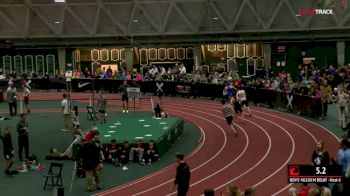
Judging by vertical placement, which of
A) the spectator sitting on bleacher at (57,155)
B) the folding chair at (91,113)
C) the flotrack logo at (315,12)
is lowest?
the spectator sitting on bleacher at (57,155)

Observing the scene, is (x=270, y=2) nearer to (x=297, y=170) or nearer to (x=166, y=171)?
(x=166, y=171)

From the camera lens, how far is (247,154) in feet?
71.3

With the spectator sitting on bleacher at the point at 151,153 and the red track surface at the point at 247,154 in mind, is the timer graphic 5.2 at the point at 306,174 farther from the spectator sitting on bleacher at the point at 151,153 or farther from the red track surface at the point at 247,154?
the spectator sitting on bleacher at the point at 151,153

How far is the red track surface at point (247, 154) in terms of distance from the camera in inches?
695

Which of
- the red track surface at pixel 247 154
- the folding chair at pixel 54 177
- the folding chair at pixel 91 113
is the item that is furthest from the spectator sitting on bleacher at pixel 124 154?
the folding chair at pixel 91 113

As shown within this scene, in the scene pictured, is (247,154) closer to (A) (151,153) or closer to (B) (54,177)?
(A) (151,153)

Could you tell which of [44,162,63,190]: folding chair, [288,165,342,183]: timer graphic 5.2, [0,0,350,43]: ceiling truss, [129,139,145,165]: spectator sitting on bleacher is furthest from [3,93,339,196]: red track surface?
[0,0,350,43]: ceiling truss

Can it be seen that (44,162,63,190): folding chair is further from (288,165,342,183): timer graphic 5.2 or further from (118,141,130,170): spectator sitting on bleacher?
(288,165,342,183): timer graphic 5.2

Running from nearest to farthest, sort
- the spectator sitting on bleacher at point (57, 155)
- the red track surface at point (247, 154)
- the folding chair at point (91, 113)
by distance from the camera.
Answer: the red track surface at point (247, 154) → the spectator sitting on bleacher at point (57, 155) → the folding chair at point (91, 113)

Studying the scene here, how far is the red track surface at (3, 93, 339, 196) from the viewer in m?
17.6

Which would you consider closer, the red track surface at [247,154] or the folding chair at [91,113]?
the red track surface at [247,154]

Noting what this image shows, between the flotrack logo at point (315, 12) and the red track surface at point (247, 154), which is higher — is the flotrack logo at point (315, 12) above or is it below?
above

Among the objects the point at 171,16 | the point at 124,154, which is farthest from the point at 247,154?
the point at 171,16

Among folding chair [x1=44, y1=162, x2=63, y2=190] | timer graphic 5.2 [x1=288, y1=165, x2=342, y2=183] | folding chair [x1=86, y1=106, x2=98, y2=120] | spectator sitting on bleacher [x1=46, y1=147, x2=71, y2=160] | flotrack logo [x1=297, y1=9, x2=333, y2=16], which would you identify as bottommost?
folding chair [x1=44, y1=162, x2=63, y2=190]
